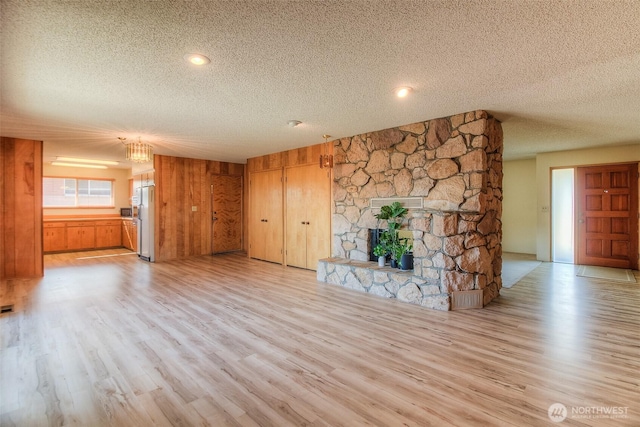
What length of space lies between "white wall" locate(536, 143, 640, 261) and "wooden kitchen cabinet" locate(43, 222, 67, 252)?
12.0 m

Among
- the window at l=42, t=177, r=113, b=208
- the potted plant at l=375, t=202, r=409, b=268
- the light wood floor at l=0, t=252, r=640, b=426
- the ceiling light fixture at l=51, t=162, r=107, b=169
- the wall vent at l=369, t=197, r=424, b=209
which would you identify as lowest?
the light wood floor at l=0, t=252, r=640, b=426

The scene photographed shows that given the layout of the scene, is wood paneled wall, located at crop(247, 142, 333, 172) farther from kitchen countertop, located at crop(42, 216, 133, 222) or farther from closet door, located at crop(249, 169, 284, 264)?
kitchen countertop, located at crop(42, 216, 133, 222)

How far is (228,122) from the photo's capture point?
168 inches

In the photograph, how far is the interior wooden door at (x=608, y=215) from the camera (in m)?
5.80

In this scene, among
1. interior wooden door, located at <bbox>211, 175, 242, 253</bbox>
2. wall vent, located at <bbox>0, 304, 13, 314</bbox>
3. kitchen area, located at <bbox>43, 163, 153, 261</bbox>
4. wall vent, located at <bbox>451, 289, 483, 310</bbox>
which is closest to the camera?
wall vent, located at <bbox>0, 304, 13, 314</bbox>

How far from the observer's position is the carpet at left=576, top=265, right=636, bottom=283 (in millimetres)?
5082

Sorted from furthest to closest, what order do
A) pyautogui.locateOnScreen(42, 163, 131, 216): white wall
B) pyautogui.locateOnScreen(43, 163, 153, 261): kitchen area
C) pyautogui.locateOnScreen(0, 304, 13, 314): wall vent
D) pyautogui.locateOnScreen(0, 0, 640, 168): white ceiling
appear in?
pyautogui.locateOnScreen(42, 163, 131, 216): white wall → pyautogui.locateOnScreen(43, 163, 153, 261): kitchen area → pyautogui.locateOnScreen(0, 304, 13, 314): wall vent → pyautogui.locateOnScreen(0, 0, 640, 168): white ceiling

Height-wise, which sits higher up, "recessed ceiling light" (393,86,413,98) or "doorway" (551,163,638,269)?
"recessed ceiling light" (393,86,413,98)

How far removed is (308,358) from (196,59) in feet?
8.59

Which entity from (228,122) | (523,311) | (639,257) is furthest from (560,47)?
(639,257)

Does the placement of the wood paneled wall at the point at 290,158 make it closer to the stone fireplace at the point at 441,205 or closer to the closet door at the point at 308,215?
the closet door at the point at 308,215
